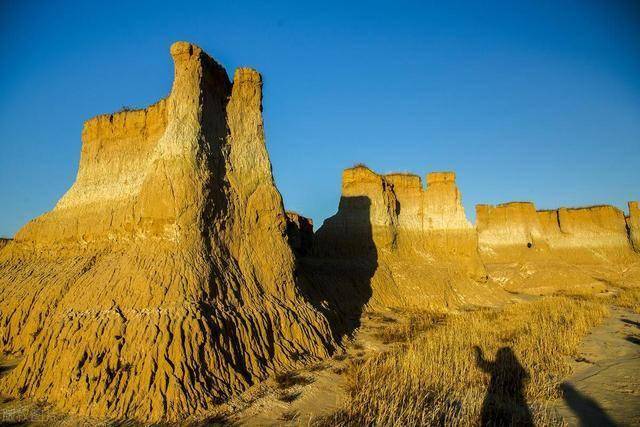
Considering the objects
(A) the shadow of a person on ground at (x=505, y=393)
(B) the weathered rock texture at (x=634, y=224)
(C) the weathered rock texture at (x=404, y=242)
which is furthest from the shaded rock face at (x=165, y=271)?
(B) the weathered rock texture at (x=634, y=224)

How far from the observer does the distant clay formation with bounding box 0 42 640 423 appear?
8547mm

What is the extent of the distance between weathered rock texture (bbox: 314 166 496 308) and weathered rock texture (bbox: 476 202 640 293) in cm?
1507

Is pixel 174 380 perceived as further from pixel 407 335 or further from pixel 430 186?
pixel 430 186

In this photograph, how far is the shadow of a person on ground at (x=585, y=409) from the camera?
27.0ft

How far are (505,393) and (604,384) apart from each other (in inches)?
140

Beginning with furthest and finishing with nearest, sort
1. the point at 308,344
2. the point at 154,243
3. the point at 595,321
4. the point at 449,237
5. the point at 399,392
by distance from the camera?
the point at 449,237, the point at 595,321, the point at 308,344, the point at 154,243, the point at 399,392

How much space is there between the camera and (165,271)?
10.3 metres

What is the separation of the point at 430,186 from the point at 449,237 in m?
4.98

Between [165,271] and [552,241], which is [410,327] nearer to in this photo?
[165,271]

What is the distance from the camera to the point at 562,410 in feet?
29.0

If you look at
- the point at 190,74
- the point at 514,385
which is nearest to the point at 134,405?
the point at 514,385

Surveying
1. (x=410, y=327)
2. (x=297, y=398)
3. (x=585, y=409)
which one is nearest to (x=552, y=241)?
(x=410, y=327)

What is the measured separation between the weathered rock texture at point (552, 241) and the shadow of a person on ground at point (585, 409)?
1383 inches

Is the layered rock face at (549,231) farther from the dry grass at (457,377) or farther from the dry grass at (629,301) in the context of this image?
the dry grass at (457,377)
